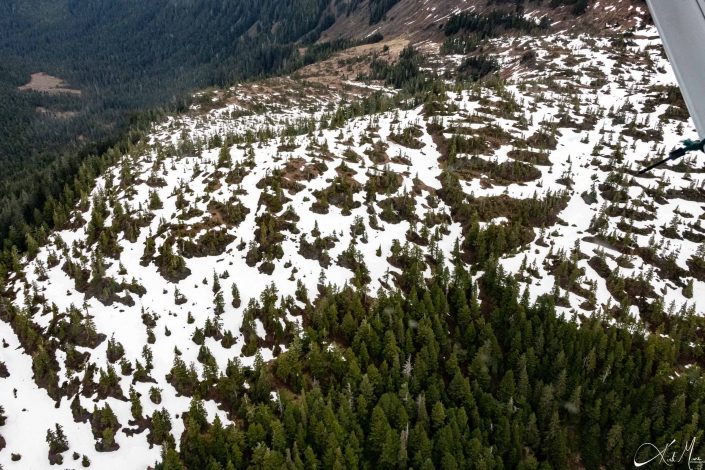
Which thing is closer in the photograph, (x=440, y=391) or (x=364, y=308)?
(x=440, y=391)

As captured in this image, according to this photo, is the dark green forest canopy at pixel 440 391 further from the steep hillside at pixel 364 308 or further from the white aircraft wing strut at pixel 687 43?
the white aircraft wing strut at pixel 687 43

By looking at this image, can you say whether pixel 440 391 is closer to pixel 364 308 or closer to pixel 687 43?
pixel 364 308

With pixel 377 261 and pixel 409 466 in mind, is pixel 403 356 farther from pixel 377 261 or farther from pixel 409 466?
pixel 377 261

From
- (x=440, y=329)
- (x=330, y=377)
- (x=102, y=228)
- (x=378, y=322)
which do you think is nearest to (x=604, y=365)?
(x=440, y=329)

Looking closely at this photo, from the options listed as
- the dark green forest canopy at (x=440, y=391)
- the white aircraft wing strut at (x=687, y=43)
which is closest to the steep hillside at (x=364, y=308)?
the dark green forest canopy at (x=440, y=391)

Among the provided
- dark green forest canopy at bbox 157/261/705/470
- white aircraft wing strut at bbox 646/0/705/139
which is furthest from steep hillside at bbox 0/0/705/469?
white aircraft wing strut at bbox 646/0/705/139

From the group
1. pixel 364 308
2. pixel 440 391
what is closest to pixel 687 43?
pixel 440 391

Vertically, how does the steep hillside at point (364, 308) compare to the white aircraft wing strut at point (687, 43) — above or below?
below

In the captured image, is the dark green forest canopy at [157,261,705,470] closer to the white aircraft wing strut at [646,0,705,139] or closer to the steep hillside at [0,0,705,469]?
the steep hillside at [0,0,705,469]
